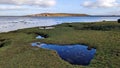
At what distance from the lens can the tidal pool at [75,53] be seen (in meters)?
26.4

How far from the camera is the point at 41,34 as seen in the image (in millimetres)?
49812

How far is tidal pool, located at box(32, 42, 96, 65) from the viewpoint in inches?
1038

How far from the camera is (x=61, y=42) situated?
3694 centimetres

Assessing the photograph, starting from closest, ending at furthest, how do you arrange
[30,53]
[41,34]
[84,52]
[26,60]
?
[26,60] < [30,53] < [84,52] < [41,34]

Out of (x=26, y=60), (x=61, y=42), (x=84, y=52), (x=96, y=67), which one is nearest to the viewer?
(x=96, y=67)

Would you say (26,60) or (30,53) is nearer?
(26,60)

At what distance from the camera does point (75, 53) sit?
30062mm

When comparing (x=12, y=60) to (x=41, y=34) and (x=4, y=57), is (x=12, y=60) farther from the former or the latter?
(x=41, y=34)

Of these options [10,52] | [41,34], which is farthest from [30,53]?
[41,34]

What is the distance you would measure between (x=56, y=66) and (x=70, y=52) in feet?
26.5

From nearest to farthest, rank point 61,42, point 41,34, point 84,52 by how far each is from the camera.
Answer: point 84,52 → point 61,42 → point 41,34

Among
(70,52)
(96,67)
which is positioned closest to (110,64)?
(96,67)

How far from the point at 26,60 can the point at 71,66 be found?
5573mm

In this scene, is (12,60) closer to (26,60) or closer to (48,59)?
(26,60)
